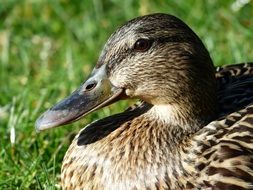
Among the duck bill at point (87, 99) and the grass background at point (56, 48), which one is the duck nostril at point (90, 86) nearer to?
the duck bill at point (87, 99)

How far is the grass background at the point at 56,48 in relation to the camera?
16.4 feet

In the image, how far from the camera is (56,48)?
268 inches

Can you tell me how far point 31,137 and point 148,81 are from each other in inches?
44.0

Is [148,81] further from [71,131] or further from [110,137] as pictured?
[71,131]

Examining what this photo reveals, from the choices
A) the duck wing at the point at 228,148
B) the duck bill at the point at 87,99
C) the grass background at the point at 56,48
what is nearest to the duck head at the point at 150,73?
the duck bill at the point at 87,99

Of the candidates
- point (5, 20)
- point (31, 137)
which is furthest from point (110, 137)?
point (5, 20)

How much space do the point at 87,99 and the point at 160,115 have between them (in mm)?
387

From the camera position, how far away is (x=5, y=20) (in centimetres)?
708

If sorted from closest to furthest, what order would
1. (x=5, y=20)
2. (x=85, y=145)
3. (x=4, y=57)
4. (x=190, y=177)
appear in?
(x=190, y=177)
(x=85, y=145)
(x=4, y=57)
(x=5, y=20)

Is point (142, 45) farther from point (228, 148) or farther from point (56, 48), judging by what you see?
point (56, 48)

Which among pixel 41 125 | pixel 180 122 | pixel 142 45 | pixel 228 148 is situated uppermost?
pixel 142 45

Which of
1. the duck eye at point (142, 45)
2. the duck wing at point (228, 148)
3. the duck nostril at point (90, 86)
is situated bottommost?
the duck wing at point (228, 148)

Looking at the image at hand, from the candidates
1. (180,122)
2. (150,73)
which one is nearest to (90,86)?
(150,73)

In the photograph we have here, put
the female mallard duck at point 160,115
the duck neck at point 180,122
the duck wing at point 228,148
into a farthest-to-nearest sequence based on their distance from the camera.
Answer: the duck neck at point 180,122, the female mallard duck at point 160,115, the duck wing at point 228,148
